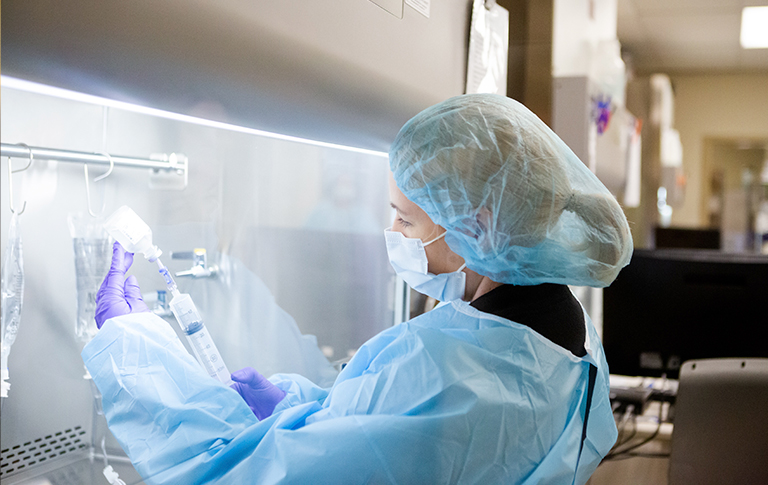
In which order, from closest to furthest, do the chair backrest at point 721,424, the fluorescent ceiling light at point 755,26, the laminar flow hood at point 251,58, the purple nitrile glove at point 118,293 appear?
the laminar flow hood at point 251,58, the purple nitrile glove at point 118,293, the chair backrest at point 721,424, the fluorescent ceiling light at point 755,26

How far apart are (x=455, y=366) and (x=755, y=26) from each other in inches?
167

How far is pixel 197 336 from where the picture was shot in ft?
3.28

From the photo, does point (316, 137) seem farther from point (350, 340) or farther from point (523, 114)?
point (350, 340)

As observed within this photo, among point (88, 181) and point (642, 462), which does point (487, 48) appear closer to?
point (88, 181)

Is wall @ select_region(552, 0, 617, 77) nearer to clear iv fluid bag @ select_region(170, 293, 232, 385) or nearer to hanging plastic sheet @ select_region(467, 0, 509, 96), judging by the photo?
hanging plastic sheet @ select_region(467, 0, 509, 96)

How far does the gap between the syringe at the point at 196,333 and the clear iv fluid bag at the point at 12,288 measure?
22 centimetres

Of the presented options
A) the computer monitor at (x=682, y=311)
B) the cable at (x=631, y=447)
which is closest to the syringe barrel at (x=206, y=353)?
the cable at (x=631, y=447)

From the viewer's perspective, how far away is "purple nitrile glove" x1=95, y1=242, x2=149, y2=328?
0.86 meters

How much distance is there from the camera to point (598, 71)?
2.09 m

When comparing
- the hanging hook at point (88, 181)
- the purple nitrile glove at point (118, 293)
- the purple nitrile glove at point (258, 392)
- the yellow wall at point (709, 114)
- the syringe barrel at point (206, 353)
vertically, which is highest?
the yellow wall at point (709, 114)

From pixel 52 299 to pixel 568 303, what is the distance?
870 millimetres

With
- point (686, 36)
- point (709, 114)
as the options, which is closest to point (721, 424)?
point (686, 36)

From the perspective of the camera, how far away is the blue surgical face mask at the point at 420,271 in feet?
2.90

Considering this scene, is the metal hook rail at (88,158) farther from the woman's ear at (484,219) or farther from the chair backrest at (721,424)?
the chair backrest at (721,424)
